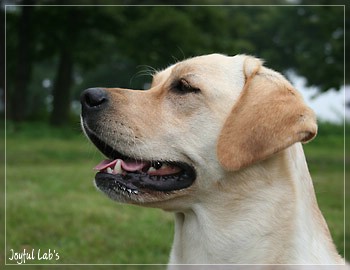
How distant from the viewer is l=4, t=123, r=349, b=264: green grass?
6.40 metres

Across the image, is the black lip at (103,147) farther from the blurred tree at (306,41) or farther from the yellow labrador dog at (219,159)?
the blurred tree at (306,41)

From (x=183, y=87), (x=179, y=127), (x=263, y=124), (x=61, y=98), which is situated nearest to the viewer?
(x=263, y=124)

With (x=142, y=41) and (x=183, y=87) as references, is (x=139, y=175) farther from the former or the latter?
(x=142, y=41)

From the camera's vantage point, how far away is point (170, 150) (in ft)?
11.1

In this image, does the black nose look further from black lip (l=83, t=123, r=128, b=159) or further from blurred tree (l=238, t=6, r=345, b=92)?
blurred tree (l=238, t=6, r=345, b=92)

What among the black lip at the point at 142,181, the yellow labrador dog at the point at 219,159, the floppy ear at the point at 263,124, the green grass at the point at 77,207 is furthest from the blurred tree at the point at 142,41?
the floppy ear at the point at 263,124

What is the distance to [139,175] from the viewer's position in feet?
11.3

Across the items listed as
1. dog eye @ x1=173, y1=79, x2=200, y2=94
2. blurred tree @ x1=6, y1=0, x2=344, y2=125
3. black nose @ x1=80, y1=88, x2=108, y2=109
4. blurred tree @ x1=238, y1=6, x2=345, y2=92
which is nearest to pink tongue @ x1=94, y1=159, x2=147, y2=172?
black nose @ x1=80, y1=88, x2=108, y2=109

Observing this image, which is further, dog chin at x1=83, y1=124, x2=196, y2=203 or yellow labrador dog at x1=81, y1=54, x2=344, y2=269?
dog chin at x1=83, y1=124, x2=196, y2=203

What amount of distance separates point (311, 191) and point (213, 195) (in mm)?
517

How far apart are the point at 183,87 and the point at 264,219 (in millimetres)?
872

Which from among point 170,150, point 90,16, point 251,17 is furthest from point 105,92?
point 251,17

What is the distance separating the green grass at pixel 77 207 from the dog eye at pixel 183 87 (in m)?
0.78

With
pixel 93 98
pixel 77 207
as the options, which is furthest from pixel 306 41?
pixel 93 98
